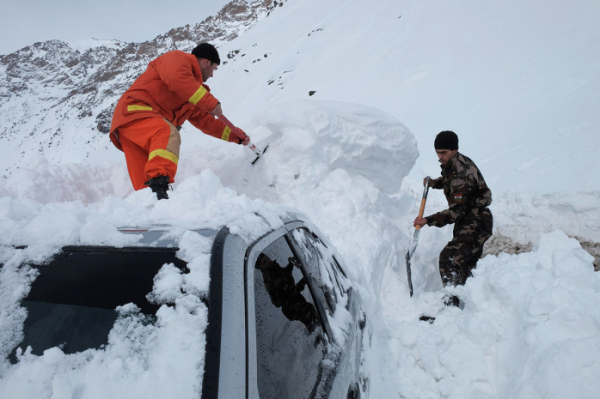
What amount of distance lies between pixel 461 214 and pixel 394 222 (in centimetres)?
127

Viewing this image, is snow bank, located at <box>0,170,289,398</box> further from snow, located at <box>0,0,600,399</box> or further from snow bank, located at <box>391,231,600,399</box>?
snow bank, located at <box>391,231,600,399</box>

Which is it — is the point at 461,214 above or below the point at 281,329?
below

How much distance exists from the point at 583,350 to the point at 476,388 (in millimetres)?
599

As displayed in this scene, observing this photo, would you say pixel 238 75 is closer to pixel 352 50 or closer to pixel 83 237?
pixel 352 50

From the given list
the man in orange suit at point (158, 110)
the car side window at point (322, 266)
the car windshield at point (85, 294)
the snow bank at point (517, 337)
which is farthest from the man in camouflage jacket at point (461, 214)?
the car windshield at point (85, 294)

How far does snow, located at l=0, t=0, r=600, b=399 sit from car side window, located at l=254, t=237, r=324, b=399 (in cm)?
16

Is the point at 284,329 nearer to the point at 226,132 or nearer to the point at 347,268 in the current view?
the point at 347,268

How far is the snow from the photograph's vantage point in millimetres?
879

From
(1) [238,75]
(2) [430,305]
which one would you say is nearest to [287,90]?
(1) [238,75]

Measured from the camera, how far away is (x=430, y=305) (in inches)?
116

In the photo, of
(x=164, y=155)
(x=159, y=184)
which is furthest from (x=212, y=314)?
(x=164, y=155)

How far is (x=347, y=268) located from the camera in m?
2.37

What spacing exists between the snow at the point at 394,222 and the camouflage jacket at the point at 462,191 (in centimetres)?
59

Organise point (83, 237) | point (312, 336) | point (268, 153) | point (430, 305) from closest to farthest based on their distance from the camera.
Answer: point (83, 237), point (312, 336), point (430, 305), point (268, 153)
